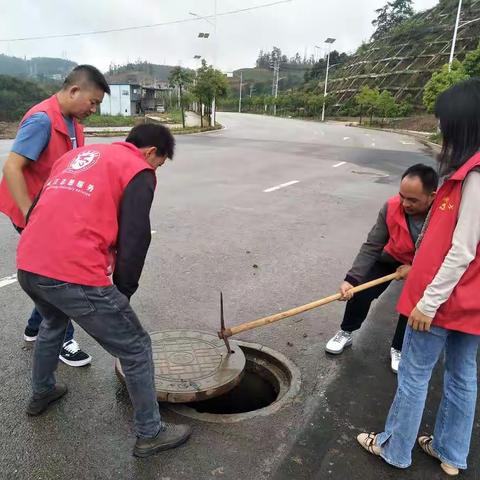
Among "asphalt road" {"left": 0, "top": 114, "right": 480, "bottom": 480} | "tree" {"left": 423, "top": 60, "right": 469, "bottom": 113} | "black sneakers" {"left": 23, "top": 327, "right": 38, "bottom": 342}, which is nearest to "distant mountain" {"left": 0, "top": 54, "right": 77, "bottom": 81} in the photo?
"tree" {"left": 423, "top": 60, "right": 469, "bottom": 113}

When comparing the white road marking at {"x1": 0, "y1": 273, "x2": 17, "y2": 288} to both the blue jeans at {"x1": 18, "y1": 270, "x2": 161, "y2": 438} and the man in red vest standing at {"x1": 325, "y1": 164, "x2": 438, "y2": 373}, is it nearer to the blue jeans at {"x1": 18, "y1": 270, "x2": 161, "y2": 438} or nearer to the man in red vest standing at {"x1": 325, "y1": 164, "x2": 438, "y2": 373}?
the blue jeans at {"x1": 18, "y1": 270, "x2": 161, "y2": 438}

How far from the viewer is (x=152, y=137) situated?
230 centimetres

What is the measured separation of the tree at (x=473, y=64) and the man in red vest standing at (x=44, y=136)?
26.0 metres

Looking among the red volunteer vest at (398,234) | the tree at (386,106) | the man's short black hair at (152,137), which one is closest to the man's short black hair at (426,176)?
the red volunteer vest at (398,234)

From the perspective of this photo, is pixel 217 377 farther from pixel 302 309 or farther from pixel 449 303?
pixel 449 303

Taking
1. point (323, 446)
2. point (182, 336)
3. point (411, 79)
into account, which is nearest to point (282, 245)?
point (182, 336)

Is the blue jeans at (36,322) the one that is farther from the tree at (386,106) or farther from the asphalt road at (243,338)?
the tree at (386,106)

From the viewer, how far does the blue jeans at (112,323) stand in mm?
2137

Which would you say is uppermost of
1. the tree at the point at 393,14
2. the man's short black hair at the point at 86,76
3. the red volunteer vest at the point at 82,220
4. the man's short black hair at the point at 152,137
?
the tree at the point at 393,14

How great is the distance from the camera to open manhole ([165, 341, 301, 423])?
126 inches

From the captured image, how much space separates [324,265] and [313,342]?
1802 millimetres

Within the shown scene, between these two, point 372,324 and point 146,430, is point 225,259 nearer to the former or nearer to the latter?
point 372,324

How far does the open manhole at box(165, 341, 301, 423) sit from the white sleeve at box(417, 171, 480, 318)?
132cm

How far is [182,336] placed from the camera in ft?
11.4
